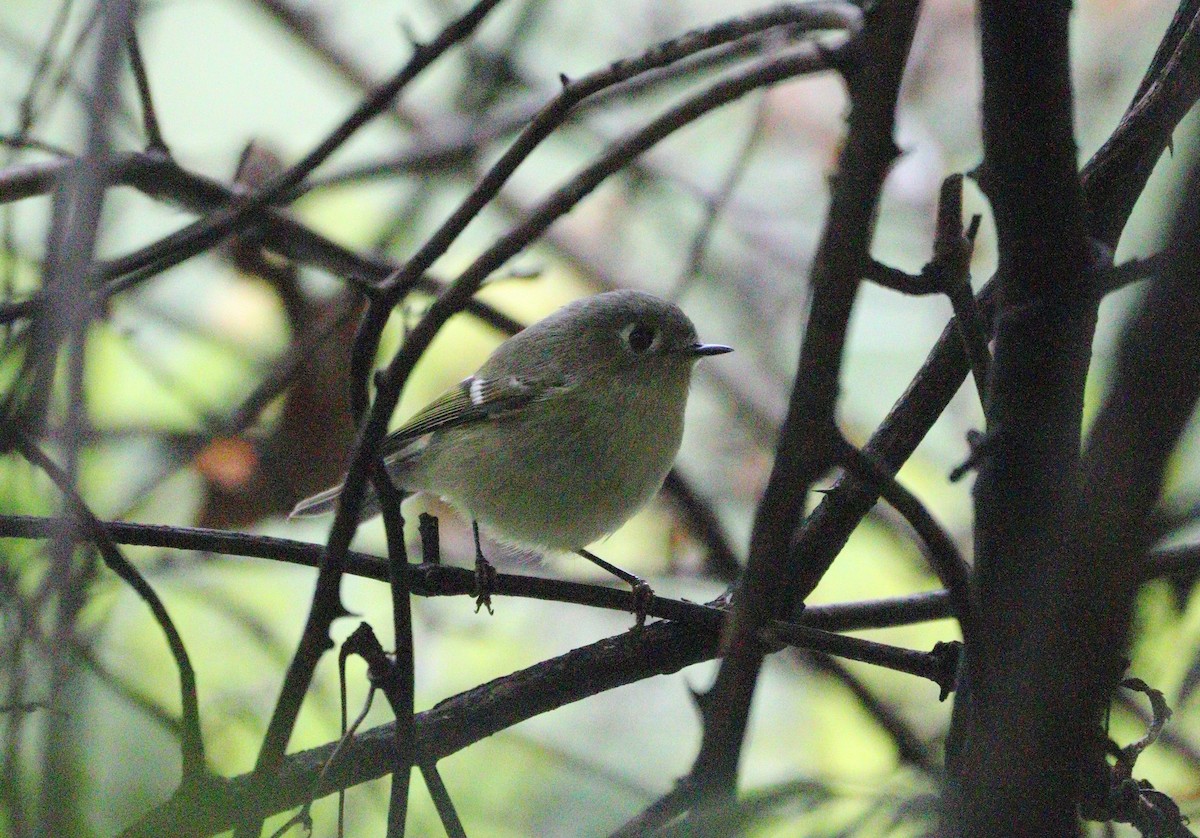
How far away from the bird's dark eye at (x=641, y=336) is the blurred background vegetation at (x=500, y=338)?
0.14 m

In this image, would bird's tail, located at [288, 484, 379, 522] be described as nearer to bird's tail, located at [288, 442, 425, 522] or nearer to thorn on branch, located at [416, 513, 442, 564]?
bird's tail, located at [288, 442, 425, 522]

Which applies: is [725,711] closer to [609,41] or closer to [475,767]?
[475,767]

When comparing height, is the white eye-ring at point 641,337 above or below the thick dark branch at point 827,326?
above

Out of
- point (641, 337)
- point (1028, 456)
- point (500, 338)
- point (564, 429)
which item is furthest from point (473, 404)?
point (1028, 456)

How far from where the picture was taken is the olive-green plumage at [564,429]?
7.58 feet

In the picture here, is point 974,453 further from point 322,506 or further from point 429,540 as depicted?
point 322,506

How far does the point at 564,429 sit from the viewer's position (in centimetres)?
237

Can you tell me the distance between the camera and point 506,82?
3.98 metres

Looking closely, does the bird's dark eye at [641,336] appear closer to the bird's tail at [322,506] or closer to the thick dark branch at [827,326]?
the bird's tail at [322,506]

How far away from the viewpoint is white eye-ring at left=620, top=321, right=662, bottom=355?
102 inches

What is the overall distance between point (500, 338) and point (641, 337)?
32.0 inches

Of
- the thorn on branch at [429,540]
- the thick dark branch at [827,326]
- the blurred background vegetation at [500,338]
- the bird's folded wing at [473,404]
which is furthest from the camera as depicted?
the bird's folded wing at [473,404]

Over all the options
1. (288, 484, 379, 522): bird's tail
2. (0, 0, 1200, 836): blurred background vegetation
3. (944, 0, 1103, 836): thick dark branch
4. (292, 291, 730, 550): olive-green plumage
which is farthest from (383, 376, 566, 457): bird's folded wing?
(944, 0, 1103, 836): thick dark branch

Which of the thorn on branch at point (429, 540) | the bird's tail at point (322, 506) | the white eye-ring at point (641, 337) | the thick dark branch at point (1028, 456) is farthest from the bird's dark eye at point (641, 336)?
the thick dark branch at point (1028, 456)
